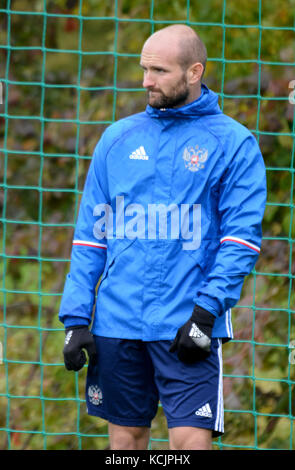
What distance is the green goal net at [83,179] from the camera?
Result: 424 centimetres

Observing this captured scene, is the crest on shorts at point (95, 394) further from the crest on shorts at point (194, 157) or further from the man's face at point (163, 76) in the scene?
the man's face at point (163, 76)

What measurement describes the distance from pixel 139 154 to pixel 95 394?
0.82m

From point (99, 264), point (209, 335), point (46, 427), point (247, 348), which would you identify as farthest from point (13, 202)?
point (209, 335)

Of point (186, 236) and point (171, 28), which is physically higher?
point (171, 28)

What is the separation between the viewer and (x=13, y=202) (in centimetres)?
632

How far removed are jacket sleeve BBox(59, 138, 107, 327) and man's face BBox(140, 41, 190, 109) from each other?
11.0 inches

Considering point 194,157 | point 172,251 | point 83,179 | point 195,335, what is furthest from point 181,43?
point 83,179

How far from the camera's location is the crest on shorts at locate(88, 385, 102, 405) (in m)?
3.00

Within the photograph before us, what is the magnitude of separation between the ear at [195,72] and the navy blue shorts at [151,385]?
2.75ft

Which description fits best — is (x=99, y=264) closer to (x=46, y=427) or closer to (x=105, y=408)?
(x=105, y=408)

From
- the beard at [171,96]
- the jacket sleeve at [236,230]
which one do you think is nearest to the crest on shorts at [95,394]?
the jacket sleeve at [236,230]

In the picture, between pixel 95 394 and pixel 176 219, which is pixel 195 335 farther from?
pixel 95 394

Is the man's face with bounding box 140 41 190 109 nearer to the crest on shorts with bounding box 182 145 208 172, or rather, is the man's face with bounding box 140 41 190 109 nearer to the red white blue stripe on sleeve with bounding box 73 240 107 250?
the crest on shorts with bounding box 182 145 208 172

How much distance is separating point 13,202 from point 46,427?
2.14m
